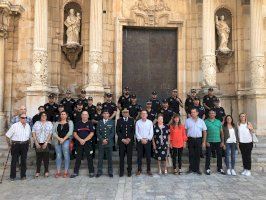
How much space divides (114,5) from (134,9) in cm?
92

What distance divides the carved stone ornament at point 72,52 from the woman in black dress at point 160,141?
626cm

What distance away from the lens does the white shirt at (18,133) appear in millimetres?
9633

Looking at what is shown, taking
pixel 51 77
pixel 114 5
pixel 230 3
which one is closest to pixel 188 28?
pixel 230 3

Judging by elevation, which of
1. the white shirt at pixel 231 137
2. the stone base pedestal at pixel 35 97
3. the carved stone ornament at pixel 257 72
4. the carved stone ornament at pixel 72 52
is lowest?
the white shirt at pixel 231 137

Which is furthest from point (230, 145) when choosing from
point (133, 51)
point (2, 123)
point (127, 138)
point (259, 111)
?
point (2, 123)

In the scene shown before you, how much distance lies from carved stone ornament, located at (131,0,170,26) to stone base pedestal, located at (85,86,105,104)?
159 inches

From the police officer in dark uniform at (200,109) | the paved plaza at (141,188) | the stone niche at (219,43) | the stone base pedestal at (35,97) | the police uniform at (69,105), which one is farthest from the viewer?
the stone niche at (219,43)

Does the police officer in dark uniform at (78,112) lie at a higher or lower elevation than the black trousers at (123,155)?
higher

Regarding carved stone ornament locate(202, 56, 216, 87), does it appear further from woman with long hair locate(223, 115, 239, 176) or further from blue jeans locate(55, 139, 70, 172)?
blue jeans locate(55, 139, 70, 172)

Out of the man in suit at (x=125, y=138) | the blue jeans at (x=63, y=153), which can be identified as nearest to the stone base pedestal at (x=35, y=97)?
the blue jeans at (x=63, y=153)

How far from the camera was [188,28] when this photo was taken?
1602cm

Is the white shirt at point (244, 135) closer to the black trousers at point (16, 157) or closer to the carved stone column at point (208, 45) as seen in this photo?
the carved stone column at point (208, 45)

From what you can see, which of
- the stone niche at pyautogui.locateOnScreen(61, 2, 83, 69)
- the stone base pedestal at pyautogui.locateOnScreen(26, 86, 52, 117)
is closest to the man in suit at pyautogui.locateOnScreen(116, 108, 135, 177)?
the stone base pedestal at pyautogui.locateOnScreen(26, 86, 52, 117)

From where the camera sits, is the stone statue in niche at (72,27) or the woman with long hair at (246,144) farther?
the stone statue in niche at (72,27)
